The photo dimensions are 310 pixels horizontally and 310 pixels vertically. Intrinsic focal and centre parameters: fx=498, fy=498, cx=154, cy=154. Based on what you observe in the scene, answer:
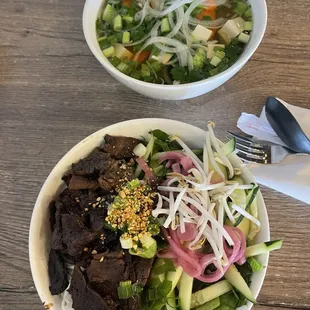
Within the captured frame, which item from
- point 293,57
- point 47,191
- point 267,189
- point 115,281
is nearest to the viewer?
point 115,281

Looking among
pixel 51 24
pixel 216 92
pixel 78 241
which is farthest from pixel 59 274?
pixel 51 24

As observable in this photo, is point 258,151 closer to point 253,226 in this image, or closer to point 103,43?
point 253,226

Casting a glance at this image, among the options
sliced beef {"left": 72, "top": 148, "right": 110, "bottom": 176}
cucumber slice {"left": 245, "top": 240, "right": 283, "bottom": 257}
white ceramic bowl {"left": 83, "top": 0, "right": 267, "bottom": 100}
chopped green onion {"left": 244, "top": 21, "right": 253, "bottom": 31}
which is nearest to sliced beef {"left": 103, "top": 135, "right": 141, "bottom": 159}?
sliced beef {"left": 72, "top": 148, "right": 110, "bottom": 176}

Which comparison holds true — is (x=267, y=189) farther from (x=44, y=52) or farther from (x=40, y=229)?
(x=44, y=52)

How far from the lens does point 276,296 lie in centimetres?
127

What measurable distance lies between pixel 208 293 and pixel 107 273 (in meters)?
0.23

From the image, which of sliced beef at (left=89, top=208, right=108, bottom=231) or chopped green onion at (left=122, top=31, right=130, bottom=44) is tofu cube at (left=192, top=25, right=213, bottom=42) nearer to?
chopped green onion at (left=122, top=31, right=130, bottom=44)

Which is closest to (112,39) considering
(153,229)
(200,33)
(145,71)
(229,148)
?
(145,71)

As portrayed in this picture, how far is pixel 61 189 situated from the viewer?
123 centimetres

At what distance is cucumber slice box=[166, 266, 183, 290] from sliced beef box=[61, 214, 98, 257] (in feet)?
Answer: 0.61

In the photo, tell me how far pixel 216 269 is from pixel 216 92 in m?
0.52

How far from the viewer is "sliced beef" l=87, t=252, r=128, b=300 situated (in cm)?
106

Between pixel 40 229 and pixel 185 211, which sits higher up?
pixel 185 211

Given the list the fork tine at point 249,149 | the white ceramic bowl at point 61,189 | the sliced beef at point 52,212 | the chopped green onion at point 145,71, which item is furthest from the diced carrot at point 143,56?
the sliced beef at point 52,212
